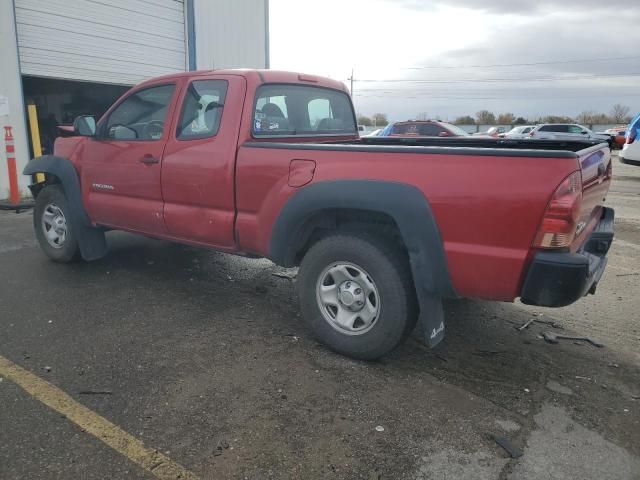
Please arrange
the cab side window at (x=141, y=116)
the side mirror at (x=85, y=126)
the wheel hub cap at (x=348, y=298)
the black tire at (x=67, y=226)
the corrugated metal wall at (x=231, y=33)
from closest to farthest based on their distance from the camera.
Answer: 1. the wheel hub cap at (x=348, y=298)
2. the cab side window at (x=141, y=116)
3. the side mirror at (x=85, y=126)
4. the black tire at (x=67, y=226)
5. the corrugated metal wall at (x=231, y=33)

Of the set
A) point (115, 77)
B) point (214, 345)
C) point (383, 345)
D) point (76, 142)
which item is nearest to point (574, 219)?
point (383, 345)

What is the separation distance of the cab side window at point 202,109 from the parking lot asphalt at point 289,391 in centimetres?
147

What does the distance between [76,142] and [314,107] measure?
247cm

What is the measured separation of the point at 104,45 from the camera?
461 inches

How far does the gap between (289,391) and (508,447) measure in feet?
4.04

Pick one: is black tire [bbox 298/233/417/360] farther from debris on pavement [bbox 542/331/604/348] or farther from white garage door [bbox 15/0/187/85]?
white garage door [bbox 15/0/187/85]

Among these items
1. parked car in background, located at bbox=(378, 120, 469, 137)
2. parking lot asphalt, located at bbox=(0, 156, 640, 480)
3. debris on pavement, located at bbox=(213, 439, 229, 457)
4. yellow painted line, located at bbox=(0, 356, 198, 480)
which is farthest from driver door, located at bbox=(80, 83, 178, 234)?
parked car in background, located at bbox=(378, 120, 469, 137)

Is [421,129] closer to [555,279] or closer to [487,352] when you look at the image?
[487,352]

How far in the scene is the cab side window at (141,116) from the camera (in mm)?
4473

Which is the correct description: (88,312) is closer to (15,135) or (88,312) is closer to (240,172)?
(240,172)

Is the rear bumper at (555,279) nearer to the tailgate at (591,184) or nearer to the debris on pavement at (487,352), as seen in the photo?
the tailgate at (591,184)

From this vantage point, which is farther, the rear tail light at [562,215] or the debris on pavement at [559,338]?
Answer: the debris on pavement at [559,338]

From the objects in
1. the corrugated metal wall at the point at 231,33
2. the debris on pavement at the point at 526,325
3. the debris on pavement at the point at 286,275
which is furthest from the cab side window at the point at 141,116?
the corrugated metal wall at the point at 231,33

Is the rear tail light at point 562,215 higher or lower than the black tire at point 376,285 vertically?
higher
